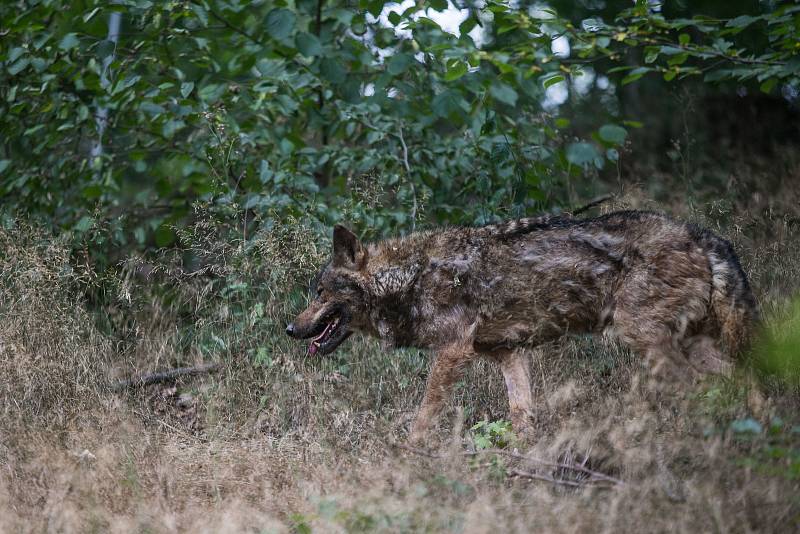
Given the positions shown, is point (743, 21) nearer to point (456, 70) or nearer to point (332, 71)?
point (456, 70)

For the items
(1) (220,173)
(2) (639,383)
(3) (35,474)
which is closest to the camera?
(3) (35,474)

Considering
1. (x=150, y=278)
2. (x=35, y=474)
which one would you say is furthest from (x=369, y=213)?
(x=35, y=474)

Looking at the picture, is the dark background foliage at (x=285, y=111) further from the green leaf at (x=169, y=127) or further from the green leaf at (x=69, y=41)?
the green leaf at (x=69, y=41)

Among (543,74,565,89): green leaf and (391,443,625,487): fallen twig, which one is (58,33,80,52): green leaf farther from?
(391,443,625,487): fallen twig

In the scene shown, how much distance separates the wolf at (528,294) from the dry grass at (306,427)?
1.10 ft

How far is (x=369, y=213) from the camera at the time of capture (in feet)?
27.2

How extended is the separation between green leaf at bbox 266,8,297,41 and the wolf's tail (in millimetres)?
3667

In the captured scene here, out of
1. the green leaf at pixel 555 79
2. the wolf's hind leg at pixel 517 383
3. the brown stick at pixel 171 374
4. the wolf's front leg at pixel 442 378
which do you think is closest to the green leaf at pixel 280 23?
the green leaf at pixel 555 79

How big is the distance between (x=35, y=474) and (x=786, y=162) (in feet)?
29.3

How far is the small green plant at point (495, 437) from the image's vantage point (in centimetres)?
554

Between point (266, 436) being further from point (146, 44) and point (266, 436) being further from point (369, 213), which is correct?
point (146, 44)

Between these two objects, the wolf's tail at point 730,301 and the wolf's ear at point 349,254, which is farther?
the wolf's ear at point 349,254

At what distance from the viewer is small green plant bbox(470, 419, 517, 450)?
18.2ft

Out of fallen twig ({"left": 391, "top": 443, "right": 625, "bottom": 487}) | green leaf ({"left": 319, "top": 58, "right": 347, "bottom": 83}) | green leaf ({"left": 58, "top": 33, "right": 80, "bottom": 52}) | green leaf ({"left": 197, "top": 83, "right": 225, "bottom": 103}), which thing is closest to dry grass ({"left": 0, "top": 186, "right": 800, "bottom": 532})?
fallen twig ({"left": 391, "top": 443, "right": 625, "bottom": 487})
